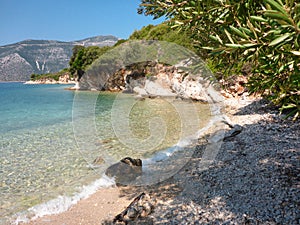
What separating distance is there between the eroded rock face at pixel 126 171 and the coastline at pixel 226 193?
640 mm

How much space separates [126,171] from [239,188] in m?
4.19

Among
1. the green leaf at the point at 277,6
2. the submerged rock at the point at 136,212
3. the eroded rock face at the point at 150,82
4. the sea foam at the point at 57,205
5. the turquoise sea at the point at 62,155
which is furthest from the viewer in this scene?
the eroded rock face at the point at 150,82

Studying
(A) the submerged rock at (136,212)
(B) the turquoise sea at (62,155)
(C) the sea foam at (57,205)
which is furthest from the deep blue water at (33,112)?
(A) the submerged rock at (136,212)

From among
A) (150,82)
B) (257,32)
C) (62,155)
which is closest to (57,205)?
(62,155)

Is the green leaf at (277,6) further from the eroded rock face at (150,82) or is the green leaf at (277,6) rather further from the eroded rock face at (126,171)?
the eroded rock face at (150,82)

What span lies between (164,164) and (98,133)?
722 centimetres

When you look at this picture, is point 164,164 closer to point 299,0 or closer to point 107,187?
point 107,187

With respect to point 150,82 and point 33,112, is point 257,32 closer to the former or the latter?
point 33,112

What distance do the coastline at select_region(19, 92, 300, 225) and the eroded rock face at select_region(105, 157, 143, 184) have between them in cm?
64

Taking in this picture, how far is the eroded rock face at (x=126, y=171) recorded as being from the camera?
8.27 metres

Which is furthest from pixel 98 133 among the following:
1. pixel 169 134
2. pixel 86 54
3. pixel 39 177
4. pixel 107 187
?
pixel 86 54

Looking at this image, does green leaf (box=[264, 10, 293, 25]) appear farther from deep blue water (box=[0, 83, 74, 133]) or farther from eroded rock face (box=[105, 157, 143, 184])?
deep blue water (box=[0, 83, 74, 133])

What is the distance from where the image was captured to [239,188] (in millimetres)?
5926

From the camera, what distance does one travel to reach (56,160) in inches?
412
